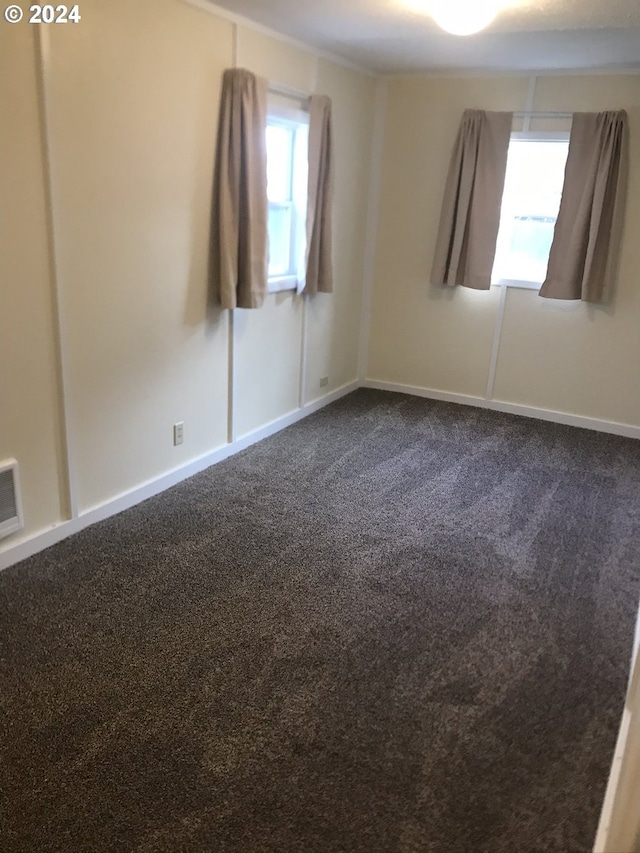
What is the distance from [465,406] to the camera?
17.4 feet

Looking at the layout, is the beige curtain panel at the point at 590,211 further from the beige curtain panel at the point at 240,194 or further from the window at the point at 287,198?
the beige curtain panel at the point at 240,194

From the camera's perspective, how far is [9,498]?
107 inches

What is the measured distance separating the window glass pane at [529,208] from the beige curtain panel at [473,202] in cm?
12

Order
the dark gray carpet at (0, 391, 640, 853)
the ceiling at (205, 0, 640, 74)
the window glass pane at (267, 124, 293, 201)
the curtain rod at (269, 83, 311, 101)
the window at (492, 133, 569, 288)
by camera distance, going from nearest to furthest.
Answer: the dark gray carpet at (0, 391, 640, 853), the ceiling at (205, 0, 640, 74), the curtain rod at (269, 83, 311, 101), the window glass pane at (267, 124, 293, 201), the window at (492, 133, 569, 288)

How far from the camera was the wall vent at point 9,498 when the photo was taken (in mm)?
2689

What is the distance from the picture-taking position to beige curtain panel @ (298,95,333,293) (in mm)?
4145

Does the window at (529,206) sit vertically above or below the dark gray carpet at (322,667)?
above

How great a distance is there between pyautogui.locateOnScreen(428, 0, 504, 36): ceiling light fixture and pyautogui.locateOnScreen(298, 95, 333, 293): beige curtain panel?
3.97ft

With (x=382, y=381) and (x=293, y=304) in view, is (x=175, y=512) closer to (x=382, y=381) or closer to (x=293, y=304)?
(x=293, y=304)

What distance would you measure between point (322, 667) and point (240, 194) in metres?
2.44

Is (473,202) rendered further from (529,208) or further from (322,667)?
(322,667)

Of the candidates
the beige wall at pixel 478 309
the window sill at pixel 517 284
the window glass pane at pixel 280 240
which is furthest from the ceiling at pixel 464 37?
the window sill at pixel 517 284

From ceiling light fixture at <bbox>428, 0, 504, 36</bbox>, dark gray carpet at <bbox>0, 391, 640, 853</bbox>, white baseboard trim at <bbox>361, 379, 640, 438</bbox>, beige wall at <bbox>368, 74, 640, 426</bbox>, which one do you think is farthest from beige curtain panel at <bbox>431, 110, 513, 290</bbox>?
dark gray carpet at <bbox>0, 391, 640, 853</bbox>

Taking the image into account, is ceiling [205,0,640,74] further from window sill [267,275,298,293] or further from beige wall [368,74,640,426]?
window sill [267,275,298,293]
